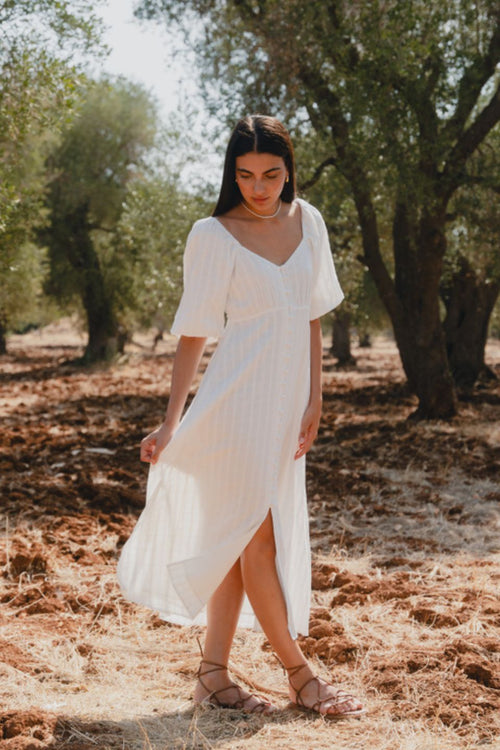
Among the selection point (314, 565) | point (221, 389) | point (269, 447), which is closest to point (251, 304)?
point (221, 389)

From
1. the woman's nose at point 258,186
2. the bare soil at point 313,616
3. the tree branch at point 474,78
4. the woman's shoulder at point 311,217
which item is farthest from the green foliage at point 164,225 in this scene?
the woman's nose at point 258,186

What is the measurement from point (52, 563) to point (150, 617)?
0.95m

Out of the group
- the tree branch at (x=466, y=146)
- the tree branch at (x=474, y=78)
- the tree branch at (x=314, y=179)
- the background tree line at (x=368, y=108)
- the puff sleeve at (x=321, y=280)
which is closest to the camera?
the puff sleeve at (x=321, y=280)

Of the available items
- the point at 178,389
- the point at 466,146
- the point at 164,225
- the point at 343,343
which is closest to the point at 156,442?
the point at 178,389

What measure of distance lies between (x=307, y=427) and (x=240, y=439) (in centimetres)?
29

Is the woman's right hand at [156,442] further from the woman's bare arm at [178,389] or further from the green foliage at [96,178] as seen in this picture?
the green foliage at [96,178]

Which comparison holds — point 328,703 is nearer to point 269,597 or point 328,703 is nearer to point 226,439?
point 269,597

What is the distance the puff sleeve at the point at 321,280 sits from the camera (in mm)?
3082

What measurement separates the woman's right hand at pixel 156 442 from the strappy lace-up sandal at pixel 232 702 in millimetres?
782

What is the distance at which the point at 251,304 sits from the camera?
2867mm

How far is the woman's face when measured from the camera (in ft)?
9.31

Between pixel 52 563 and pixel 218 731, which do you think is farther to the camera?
pixel 52 563

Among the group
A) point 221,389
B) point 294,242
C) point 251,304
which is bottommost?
point 221,389

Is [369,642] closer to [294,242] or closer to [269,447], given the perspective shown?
[269,447]
